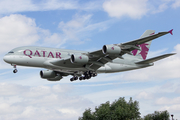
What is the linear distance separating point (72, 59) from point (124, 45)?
7566 mm

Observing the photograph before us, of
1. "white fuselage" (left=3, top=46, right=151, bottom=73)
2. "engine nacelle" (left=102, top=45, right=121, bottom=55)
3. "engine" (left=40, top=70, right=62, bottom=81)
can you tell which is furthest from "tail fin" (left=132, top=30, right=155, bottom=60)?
"engine" (left=40, top=70, right=62, bottom=81)

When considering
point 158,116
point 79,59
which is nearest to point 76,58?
point 79,59

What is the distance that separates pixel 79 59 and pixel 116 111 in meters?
45.0

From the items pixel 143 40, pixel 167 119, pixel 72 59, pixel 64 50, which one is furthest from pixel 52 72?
pixel 167 119

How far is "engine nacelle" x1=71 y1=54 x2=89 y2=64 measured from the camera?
38.2 metres

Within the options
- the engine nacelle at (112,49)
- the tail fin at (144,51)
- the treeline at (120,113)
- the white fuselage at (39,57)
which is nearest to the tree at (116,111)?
the treeline at (120,113)

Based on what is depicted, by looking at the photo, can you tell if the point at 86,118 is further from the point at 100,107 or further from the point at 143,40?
the point at 143,40

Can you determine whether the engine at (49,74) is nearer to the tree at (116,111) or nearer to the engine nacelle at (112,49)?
the engine nacelle at (112,49)

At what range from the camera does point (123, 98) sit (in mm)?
89625

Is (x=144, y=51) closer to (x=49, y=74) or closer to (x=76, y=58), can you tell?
(x=76, y=58)

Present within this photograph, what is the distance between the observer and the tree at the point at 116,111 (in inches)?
3103

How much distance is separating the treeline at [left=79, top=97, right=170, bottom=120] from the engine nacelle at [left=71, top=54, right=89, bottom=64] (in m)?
43.0

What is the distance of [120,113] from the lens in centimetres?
7850

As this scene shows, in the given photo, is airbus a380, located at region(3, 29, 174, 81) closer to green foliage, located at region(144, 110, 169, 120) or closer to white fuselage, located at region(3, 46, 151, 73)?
white fuselage, located at region(3, 46, 151, 73)
